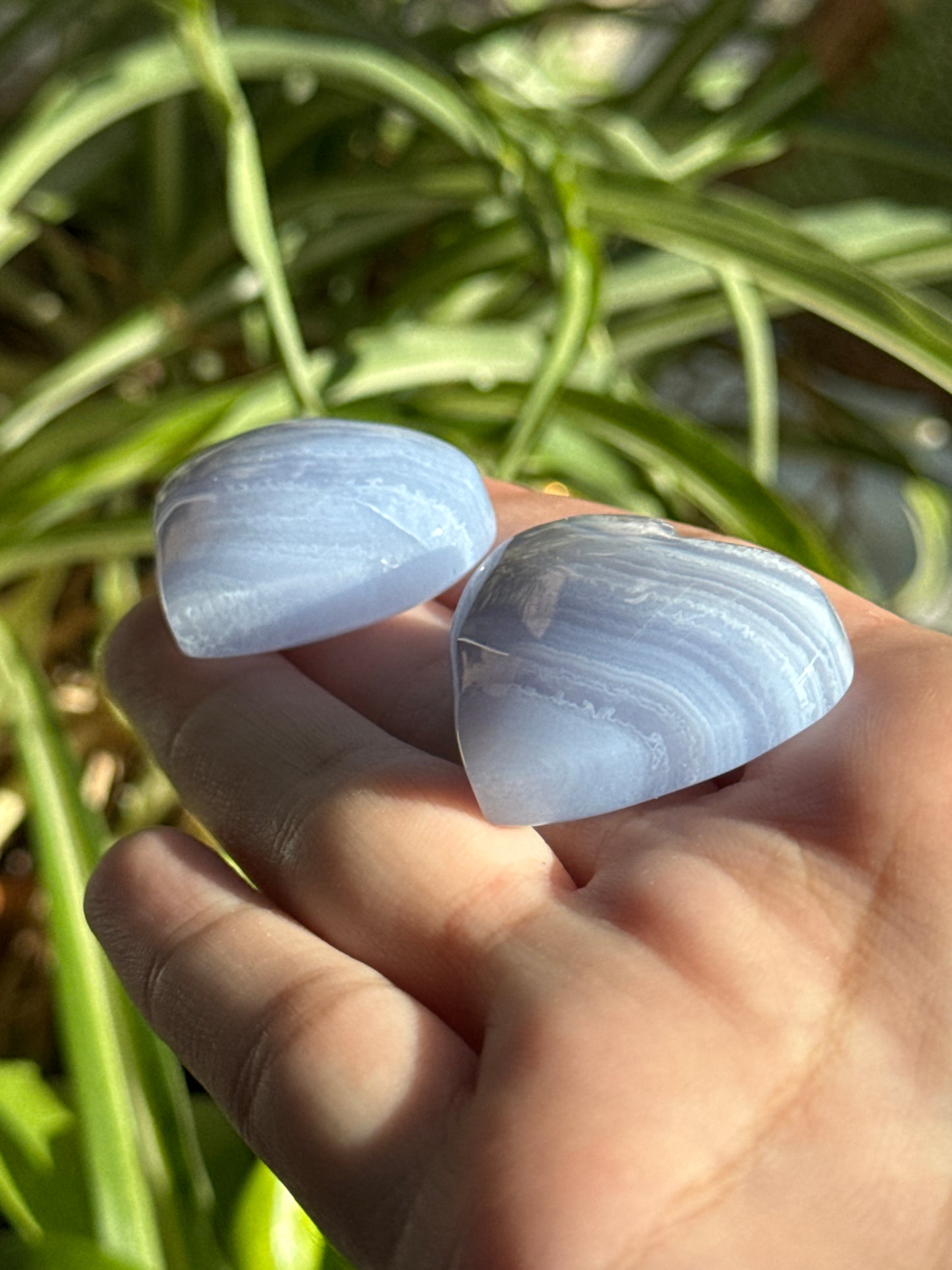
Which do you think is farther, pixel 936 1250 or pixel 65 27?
pixel 65 27

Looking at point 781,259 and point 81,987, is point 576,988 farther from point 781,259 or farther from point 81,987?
point 781,259

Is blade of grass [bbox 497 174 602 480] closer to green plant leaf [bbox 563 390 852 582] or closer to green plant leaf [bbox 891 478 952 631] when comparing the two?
green plant leaf [bbox 563 390 852 582]

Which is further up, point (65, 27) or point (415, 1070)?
point (65, 27)

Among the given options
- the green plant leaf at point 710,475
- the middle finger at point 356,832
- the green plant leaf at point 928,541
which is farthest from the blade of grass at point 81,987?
the green plant leaf at point 928,541

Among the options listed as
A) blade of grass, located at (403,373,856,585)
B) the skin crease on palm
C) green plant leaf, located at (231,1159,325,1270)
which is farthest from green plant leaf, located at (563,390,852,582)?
green plant leaf, located at (231,1159,325,1270)

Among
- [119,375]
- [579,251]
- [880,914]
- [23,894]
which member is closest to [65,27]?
[119,375]

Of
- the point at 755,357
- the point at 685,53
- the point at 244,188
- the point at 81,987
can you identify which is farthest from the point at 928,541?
the point at 81,987

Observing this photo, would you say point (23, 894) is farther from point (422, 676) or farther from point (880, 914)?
point (880, 914)
